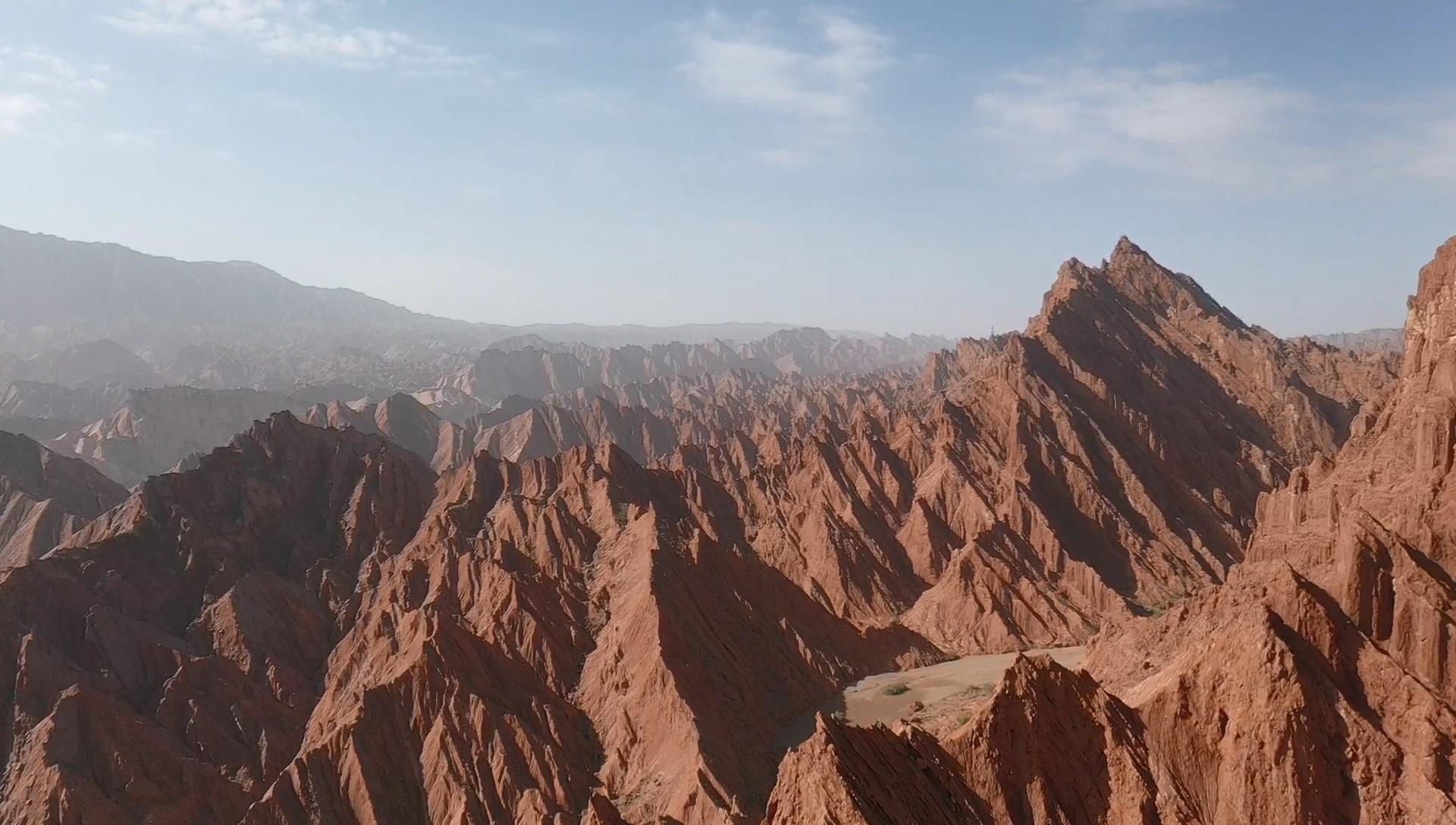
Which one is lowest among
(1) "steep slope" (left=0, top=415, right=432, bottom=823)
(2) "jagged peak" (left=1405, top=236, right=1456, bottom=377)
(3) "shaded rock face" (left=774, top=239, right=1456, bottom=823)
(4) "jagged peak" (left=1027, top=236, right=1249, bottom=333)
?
(1) "steep slope" (left=0, top=415, right=432, bottom=823)

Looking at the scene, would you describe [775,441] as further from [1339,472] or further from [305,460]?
[1339,472]

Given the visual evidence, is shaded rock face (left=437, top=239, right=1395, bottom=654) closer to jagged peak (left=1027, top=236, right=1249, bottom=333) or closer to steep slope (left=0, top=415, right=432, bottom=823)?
jagged peak (left=1027, top=236, right=1249, bottom=333)

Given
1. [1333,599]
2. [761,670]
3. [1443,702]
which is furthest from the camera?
[761,670]

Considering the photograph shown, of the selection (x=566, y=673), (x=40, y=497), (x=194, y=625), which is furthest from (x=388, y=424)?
(x=566, y=673)

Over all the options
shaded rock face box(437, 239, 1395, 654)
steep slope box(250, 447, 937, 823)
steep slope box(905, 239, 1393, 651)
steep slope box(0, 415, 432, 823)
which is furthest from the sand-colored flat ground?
steep slope box(0, 415, 432, 823)

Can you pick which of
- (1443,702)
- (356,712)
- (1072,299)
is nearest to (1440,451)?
(1443,702)
